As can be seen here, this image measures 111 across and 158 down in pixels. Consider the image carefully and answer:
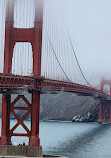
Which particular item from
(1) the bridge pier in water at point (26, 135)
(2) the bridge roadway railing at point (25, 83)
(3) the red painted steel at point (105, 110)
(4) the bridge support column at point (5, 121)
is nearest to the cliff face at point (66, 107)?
(3) the red painted steel at point (105, 110)

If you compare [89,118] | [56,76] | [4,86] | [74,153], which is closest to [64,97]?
[89,118]

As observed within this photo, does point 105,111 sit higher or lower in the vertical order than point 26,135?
higher

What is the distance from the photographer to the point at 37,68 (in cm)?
3209

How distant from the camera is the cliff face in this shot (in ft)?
384

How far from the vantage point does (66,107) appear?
420 ft

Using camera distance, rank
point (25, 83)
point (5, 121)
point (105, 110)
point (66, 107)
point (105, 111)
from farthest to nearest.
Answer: point (66, 107)
point (105, 110)
point (105, 111)
point (5, 121)
point (25, 83)

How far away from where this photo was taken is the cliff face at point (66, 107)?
384 ft

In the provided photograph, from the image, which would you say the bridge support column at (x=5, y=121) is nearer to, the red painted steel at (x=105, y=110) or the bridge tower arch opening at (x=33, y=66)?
the bridge tower arch opening at (x=33, y=66)

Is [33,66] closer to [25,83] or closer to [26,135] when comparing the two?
[25,83]

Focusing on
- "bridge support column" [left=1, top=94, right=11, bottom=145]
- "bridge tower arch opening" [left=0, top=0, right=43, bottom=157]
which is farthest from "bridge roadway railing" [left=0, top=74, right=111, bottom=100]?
"bridge support column" [left=1, top=94, right=11, bottom=145]

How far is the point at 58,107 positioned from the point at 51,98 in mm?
6287

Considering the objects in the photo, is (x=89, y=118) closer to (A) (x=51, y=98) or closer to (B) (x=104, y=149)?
(A) (x=51, y=98)

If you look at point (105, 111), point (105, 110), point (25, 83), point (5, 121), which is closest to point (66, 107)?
point (105, 110)

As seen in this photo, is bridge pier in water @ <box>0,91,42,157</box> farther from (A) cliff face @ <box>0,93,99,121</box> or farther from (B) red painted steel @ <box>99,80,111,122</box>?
(A) cliff face @ <box>0,93,99,121</box>
